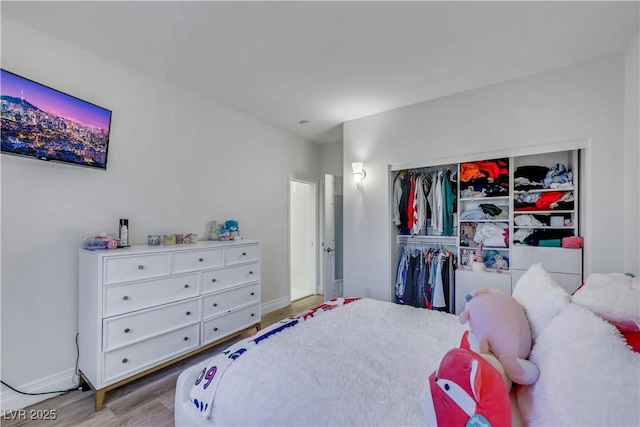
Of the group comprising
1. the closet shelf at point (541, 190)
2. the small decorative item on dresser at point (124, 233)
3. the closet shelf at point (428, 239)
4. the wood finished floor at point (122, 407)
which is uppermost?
the closet shelf at point (541, 190)

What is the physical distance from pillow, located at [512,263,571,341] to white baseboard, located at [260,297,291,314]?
3127 mm

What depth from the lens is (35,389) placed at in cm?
203

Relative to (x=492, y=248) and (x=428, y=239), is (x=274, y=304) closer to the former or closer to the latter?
(x=428, y=239)

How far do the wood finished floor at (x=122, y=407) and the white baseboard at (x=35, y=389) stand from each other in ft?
0.15

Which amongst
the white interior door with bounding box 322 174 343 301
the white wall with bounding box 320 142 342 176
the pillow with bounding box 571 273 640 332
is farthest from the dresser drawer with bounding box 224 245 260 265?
the pillow with bounding box 571 273 640 332

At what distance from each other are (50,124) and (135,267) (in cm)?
113

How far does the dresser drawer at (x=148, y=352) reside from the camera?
6.61 ft

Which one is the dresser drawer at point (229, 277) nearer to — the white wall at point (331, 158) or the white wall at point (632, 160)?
the white wall at point (331, 158)

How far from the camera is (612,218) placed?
232cm

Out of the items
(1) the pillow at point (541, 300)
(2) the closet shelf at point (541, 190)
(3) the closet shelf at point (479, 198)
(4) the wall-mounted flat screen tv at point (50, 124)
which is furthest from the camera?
Answer: (3) the closet shelf at point (479, 198)

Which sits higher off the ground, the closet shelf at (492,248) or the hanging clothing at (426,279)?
the closet shelf at (492,248)

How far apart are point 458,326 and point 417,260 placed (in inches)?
67.7

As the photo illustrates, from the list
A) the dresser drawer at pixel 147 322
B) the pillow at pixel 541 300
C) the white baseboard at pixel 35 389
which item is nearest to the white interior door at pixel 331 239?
the dresser drawer at pixel 147 322

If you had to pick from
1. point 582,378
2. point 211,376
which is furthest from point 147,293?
point 582,378
